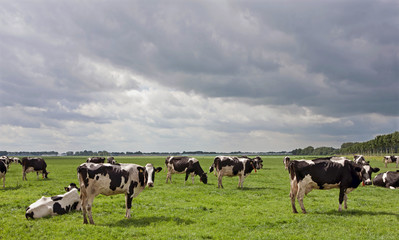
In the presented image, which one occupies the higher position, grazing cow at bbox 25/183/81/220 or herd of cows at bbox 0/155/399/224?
herd of cows at bbox 0/155/399/224

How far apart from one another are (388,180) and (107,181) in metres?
27.6

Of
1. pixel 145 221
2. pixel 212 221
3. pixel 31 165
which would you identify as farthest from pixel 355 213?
pixel 31 165

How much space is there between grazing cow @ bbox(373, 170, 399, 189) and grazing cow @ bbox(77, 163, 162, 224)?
82.2ft

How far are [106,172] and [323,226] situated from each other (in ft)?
34.0

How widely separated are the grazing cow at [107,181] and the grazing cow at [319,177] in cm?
793

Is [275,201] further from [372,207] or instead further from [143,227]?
[143,227]

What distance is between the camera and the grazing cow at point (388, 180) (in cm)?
2598

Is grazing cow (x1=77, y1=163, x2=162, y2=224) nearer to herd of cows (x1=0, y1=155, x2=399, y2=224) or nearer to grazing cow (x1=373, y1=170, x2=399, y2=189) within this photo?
herd of cows (x1=0, y1=155, x2=399, y2=224)

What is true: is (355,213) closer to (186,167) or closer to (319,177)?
(319,177)

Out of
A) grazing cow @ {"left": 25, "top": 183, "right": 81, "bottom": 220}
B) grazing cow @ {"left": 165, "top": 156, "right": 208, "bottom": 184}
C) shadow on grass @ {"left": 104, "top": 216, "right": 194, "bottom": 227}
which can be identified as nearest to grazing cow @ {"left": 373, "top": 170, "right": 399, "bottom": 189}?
grazing cow @ {"left": 165, "top": 156, "right": 208, "bottom": 184}

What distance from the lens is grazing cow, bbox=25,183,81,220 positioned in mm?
12883

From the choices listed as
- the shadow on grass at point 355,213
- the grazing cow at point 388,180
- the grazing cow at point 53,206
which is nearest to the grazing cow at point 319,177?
the shadow on grass at point 355,213

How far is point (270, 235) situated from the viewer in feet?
34.9

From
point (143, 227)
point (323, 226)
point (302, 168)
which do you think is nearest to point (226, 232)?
point (143, 227)
